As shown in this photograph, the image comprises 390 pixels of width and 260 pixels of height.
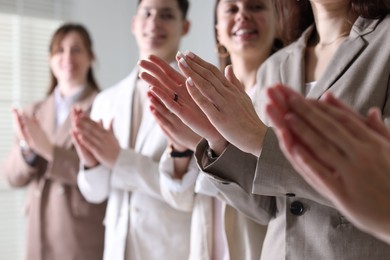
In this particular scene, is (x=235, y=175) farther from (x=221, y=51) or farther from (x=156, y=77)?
(x=221, y=51)

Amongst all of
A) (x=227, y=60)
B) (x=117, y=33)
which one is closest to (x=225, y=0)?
(x=227, y=60)

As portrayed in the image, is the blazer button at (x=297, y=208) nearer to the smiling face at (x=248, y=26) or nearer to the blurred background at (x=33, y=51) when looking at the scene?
the smiling face at (x=248, y=26)

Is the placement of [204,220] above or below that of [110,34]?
below

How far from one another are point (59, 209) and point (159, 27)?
0.69 meters

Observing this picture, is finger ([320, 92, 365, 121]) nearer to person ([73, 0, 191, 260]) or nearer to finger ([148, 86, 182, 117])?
finger ([148, 86, 182, 117])

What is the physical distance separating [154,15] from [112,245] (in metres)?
0.68

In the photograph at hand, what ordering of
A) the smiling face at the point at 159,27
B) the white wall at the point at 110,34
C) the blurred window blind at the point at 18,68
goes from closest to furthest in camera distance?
the smiling face at the point at 159,27 → the blurred window blind at the point at 18,68 → the white wall at the point at 110,34

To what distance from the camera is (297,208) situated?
0.84m

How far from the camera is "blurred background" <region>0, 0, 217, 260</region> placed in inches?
105

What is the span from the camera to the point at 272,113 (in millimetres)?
469

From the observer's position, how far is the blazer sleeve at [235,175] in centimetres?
85

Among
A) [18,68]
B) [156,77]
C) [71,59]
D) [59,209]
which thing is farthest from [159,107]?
[18,68]

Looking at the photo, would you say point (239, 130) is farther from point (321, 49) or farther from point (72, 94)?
point (72, 94)

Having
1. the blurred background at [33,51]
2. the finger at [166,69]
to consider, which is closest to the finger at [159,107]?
the finger at [166,69]
